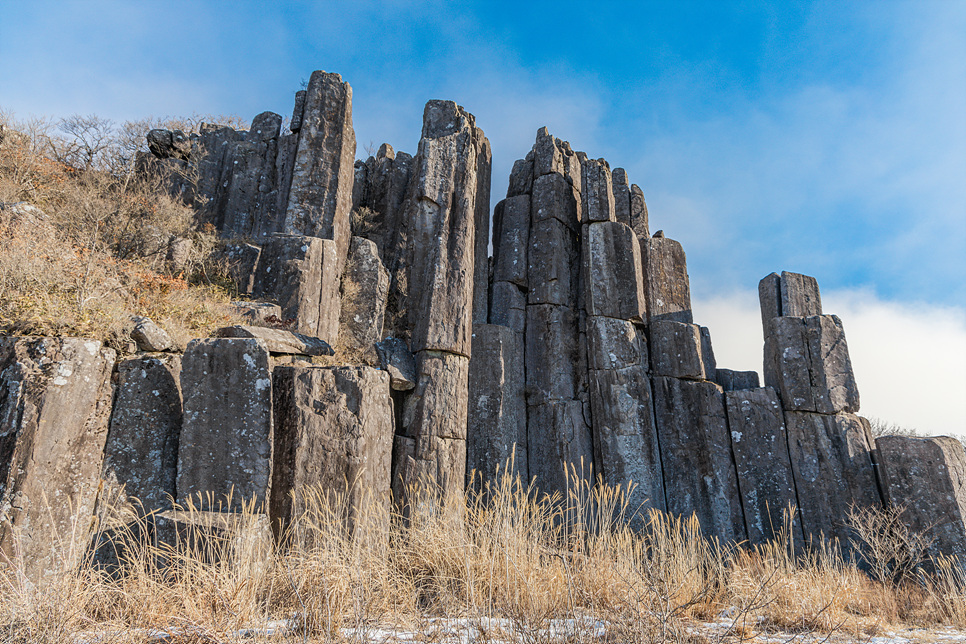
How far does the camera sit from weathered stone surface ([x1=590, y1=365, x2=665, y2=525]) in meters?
10.5

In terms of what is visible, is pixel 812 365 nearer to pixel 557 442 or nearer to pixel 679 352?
pixel 679 352

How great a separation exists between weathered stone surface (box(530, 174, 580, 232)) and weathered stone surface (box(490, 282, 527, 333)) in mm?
1809

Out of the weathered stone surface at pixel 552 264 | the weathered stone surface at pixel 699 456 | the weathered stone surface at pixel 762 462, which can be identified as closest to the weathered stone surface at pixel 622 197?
the weathered stone surface at pixel 552 264

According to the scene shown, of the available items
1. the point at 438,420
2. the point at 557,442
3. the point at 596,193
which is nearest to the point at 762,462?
the point at 557,442

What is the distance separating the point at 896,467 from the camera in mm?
9117

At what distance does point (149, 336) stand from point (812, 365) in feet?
35.8

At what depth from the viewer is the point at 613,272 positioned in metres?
12.2

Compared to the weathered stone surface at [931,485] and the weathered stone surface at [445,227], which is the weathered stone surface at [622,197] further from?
the weathered stone surface at [931,485]

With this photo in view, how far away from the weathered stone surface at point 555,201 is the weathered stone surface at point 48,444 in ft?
31.0

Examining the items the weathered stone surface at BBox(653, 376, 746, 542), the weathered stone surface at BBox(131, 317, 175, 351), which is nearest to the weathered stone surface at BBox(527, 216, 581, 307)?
the weathered stone surface at BBox(653, 376, 746, 542)

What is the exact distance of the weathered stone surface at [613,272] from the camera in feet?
39.1

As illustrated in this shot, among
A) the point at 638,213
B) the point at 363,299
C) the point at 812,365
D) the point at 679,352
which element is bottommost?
the point at 812,365

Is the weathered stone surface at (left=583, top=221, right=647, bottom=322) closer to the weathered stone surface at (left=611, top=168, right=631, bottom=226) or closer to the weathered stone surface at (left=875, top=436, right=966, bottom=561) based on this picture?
the weathered stone surface at (left=611, top=168, right=631, bottom=226)

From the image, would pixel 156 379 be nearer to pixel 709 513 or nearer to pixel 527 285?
pixel 527 285
